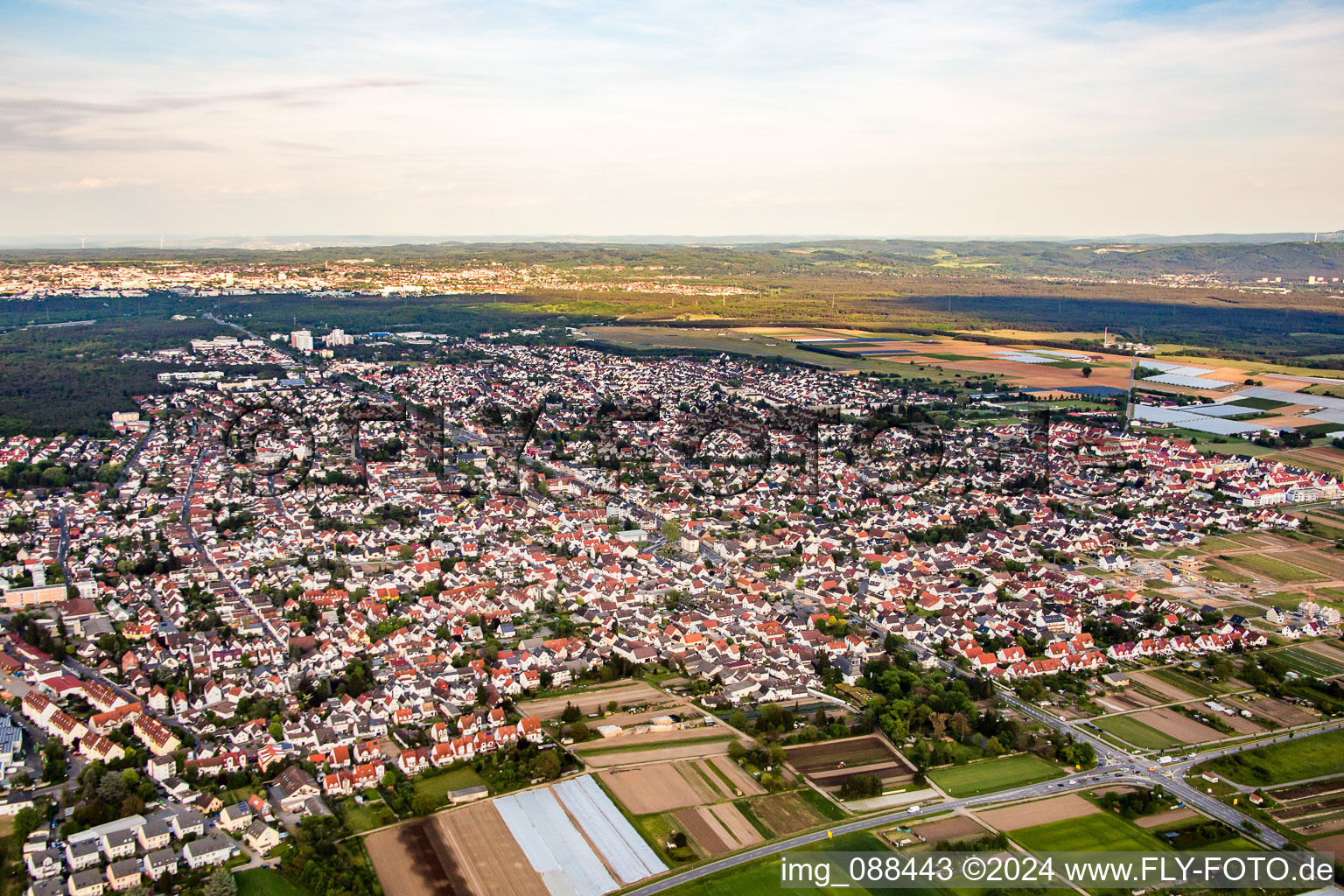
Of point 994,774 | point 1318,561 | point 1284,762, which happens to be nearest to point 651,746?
point 994,774

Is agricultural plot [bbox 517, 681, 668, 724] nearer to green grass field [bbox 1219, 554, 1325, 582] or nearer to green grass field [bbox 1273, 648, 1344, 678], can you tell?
green grass field [bbox 1273, 648, 1344, 678]

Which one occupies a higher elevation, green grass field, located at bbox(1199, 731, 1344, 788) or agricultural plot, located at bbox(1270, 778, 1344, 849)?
green grass field, located at bbox(1199, 731, 1344, 788)

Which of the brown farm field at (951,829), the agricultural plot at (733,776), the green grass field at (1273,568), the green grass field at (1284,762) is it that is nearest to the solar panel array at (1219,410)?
the green grass field at (1273,568)

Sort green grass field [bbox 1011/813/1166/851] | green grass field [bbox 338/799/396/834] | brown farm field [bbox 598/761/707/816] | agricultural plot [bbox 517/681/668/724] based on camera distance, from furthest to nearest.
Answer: agricultural plot [bbox 517/681/668/724], brown farm field [bbox 598/761/707/816], green grass field [bbox 338/799/396/834], green grass field [bbox 1011/813/1166/851]

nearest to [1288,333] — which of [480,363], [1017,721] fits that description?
[480,363]

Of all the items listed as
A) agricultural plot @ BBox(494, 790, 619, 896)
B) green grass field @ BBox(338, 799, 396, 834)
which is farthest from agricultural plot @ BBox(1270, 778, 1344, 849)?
green grass field @ BBox(338, 799, 396, 834)

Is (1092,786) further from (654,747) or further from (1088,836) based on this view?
(654,747)

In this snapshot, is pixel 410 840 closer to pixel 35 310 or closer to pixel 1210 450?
pixel 1210 450
